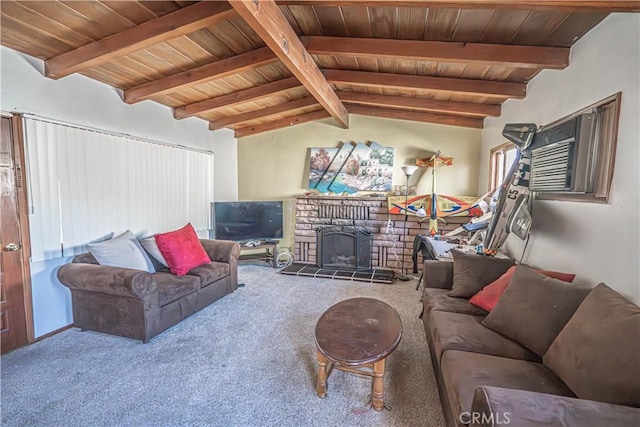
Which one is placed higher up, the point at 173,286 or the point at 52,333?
the point at 173,286

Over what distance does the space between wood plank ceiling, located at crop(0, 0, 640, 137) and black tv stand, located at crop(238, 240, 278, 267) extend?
8.23 ft

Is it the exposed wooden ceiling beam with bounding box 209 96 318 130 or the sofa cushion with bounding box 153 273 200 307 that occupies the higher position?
the exposed wooden ceiling beam with bounding box 209 96 318 130

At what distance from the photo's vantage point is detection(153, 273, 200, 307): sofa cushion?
277 centimetres

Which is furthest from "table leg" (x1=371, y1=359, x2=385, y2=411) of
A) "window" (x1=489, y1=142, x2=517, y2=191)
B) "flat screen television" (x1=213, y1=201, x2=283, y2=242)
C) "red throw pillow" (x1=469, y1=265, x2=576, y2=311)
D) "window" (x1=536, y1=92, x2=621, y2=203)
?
"flat screen television" (x1=213, y1=201, x2=283, y2=242)

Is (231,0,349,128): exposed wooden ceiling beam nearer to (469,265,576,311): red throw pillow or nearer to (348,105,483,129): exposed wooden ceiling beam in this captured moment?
(348,105,483,129): exposed wooden ceiling beam

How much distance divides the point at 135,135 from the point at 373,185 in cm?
347

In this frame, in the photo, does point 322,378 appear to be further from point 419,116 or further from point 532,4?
point 419,116

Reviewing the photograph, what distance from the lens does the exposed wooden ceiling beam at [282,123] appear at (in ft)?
16.8

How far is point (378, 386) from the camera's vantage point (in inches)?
72.0

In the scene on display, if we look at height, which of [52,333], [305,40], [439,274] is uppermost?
[305,40]

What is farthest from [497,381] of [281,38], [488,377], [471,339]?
[281,38]

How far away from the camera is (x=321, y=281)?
4.44 meters

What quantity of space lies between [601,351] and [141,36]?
3.36 m

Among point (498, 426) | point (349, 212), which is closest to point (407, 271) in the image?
point (349, 212)
